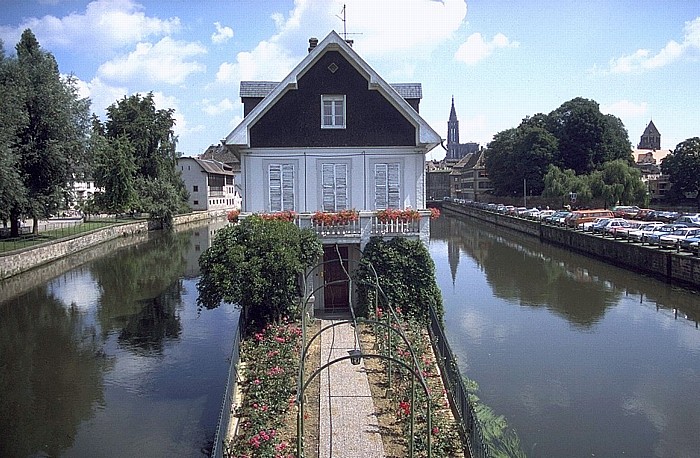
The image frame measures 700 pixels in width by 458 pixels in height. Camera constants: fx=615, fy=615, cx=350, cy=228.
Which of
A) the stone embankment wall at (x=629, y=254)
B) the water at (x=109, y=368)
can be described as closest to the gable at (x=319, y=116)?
the water at (x=109, y=368)

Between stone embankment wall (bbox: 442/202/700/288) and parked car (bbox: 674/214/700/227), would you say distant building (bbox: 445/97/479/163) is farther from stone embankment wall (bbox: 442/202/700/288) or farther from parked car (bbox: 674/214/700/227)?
parked car (bbox: 674/214/700/227)

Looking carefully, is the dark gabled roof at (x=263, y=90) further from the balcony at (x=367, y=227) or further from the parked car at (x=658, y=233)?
the parked car at (x=658, y=233)

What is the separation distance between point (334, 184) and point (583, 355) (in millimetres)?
10020

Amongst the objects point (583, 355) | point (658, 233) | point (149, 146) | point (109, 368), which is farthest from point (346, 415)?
point (149, 146)

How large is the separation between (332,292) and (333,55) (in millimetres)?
8112

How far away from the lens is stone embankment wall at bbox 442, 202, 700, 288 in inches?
1246

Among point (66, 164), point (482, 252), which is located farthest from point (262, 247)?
point (482, 252)

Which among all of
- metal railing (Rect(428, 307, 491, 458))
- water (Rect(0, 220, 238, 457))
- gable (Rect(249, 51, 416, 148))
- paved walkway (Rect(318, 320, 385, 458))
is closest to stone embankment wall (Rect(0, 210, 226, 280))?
water (Rect(0, 220, 238, 457))

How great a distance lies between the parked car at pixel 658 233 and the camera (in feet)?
121

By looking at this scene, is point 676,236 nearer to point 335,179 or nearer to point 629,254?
point 629,254

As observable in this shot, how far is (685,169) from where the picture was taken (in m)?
71.7

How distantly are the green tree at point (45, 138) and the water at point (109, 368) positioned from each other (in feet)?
27.5

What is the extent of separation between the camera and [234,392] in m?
13.3

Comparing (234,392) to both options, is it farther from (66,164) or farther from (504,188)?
(504,188)
